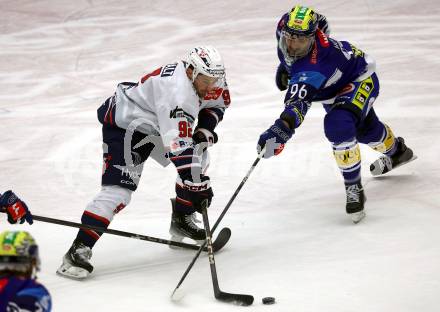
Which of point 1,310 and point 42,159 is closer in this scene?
point 1,310

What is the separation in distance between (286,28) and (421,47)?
13.3 ft

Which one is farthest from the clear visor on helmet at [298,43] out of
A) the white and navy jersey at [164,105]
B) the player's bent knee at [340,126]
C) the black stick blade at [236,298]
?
the black stick blade at [236,298]

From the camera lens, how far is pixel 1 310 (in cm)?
219

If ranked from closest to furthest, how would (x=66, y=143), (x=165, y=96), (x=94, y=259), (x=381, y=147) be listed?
(x=165, y=96) → (x=94, y=259) → (x=381, y=147) → (x=66, y=143)

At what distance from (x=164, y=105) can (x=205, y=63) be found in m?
0.27

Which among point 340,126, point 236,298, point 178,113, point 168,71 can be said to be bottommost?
point 236,298

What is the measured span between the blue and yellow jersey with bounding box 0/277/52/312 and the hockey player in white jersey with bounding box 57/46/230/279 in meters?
1.46

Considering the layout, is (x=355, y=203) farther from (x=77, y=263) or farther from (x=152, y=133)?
(x=77, y=263)

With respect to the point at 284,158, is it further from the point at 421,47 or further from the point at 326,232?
the point at 421,47

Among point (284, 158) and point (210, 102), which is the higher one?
point (210, 102)

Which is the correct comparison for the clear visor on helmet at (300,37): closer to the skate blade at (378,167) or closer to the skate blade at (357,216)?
the skate blade at (357,216)

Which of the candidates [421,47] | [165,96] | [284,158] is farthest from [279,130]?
[421,47]

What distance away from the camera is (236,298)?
331 centimetres

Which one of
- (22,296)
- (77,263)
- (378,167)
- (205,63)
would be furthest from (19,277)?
(378,167)
